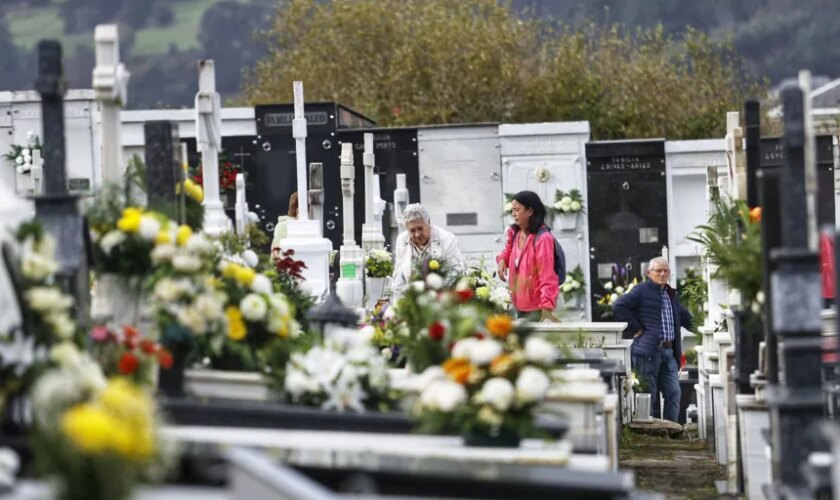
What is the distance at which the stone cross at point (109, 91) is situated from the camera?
969 cm

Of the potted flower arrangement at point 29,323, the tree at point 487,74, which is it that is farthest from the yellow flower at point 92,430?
the tree at point 487,74

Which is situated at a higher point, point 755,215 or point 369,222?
Answer: point 369,222

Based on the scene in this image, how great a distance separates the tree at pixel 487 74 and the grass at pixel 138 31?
60.5 m

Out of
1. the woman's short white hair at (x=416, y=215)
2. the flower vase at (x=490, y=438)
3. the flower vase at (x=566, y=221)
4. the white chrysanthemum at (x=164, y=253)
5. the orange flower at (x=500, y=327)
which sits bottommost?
the flower vase at (x=490, y=438)

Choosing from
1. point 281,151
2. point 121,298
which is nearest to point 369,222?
point 121,298

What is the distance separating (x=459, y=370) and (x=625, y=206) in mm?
22410

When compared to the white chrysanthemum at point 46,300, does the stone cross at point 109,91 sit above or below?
above

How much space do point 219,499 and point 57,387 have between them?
0.65m

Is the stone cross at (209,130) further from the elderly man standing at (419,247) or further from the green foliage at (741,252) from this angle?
the green foliage at (741,252)

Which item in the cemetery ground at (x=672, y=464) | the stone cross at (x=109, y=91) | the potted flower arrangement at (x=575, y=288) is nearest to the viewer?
the stone cross at (x=109, y=91)

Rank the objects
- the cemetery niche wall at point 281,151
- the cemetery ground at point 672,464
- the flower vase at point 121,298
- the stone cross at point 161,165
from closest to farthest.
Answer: the flower vase at point 121,298 → the stone cross at point 161,165 → the cemetery ground at point 672,464 → the cemetery niche wall at point 281,151

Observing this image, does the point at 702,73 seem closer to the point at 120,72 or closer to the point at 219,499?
the point at 120,72

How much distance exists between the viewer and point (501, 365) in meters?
7.46

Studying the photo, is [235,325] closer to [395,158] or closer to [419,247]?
[419,247]
